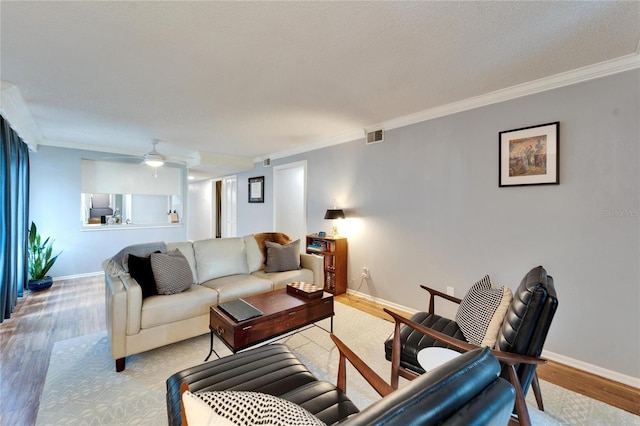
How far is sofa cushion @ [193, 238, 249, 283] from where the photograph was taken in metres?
3.04

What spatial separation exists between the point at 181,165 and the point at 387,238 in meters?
4.92

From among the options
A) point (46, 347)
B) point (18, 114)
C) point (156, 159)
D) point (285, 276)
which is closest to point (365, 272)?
point (285, 276)

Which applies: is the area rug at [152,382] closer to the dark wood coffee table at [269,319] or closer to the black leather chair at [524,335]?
the dark wood coffee table at [269,319]

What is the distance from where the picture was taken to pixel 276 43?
6.15 ft

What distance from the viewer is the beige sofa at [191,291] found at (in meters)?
2.16

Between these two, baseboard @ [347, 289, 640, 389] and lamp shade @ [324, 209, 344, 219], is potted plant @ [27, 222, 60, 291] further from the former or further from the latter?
baseboard @ [347, 289, 640, 389]

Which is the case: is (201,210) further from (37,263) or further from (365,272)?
(365,272)

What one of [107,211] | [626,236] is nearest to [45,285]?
[107,211]

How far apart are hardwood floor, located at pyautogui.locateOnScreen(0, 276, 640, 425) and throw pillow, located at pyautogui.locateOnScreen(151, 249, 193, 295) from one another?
99 centimetres

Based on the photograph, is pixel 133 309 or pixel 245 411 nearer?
pixel 245 411

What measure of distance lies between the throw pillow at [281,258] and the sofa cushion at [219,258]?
12.3 inches

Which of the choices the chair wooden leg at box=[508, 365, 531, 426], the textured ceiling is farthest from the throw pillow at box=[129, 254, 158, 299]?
the chair wooden leg at box=[508, 365, 531, 426]

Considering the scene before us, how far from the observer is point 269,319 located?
213 centimetres

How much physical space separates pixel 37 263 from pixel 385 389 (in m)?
5.42
